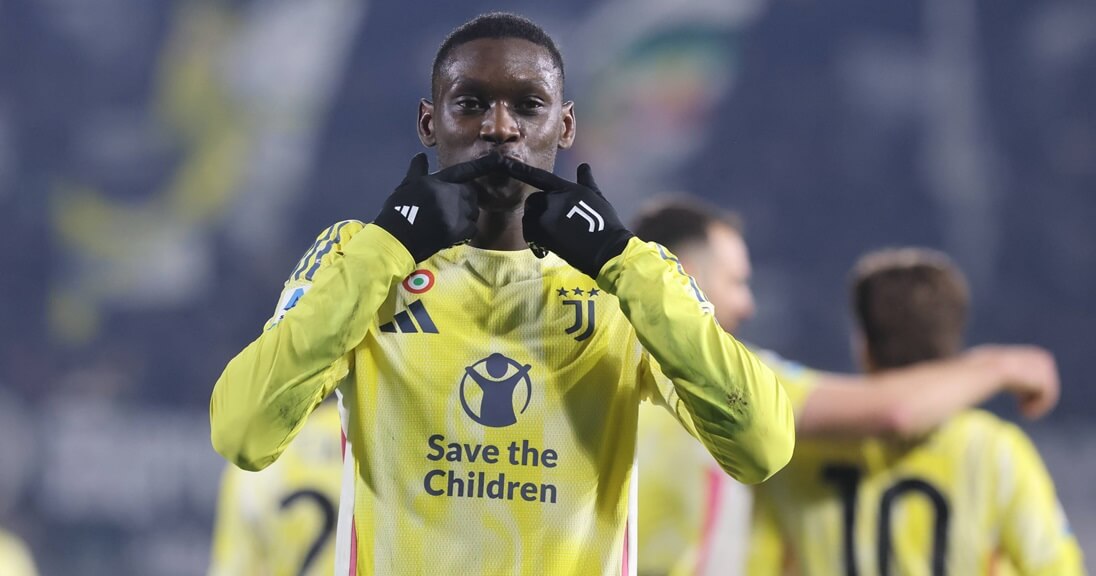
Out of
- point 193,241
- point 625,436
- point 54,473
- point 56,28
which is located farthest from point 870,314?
point 56,28

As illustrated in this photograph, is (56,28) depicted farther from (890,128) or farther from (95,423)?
(890,128)

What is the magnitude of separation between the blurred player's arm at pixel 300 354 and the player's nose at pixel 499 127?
19 cm

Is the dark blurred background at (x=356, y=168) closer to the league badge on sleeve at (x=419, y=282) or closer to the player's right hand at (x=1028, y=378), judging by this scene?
the player's right hand at (x=1028, y=378)

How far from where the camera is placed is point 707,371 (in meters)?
1.54

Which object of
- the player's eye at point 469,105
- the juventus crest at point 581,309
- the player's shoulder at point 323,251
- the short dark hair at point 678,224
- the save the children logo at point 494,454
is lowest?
the save the children logo at point 494,454

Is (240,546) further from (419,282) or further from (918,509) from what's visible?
(918,509)

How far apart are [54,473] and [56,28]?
189 centimetres

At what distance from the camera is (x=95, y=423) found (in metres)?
5.29

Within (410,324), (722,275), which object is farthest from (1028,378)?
(410,324)

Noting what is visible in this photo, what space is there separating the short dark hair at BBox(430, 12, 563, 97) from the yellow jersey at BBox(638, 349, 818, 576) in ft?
4.24

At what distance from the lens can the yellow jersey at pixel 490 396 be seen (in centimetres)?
154

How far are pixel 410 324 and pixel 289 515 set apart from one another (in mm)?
1234

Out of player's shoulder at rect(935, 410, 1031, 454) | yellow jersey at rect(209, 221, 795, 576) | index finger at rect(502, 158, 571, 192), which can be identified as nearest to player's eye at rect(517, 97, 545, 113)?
index finger at rect(502, 158, 571, 192)

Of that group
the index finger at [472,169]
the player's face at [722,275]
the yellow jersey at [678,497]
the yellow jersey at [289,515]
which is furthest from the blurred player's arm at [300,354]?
the player's face at [722,275]
